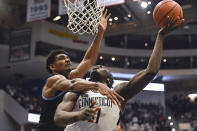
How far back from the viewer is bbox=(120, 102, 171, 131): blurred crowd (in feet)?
49.4

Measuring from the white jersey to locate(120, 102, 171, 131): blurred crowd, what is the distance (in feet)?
38.9

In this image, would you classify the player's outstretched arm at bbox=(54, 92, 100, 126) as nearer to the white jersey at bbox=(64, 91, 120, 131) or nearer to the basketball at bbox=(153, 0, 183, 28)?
the white jersey at bbox=(64, 91, 120, 131)

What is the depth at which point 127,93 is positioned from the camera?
2895 millimetres

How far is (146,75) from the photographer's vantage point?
278 cm

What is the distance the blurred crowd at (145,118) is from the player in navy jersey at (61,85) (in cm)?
1076

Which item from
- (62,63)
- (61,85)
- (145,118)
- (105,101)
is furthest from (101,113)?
(145,118)

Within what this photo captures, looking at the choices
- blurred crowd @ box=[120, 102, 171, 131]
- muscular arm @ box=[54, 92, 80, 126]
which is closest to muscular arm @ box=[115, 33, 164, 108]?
muscular arm @ box=[54, 92, 80, 126]

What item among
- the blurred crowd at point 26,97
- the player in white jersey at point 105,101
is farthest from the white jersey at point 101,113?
the blurred crowd at point 26,97

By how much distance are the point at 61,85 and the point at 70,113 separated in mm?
559

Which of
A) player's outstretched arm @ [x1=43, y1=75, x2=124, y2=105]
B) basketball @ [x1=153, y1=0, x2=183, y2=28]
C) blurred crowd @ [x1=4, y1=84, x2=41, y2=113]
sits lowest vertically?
blurred crowd @ [x1=4, y1=84, x2=41, y2=113]

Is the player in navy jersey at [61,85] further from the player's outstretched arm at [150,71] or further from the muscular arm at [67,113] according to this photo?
the player's outstretched arm at [150,71]

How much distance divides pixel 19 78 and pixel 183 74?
10415 millimetres

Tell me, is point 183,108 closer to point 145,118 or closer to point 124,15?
point 145,118

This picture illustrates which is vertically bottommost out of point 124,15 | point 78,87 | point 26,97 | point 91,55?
point 26,97
